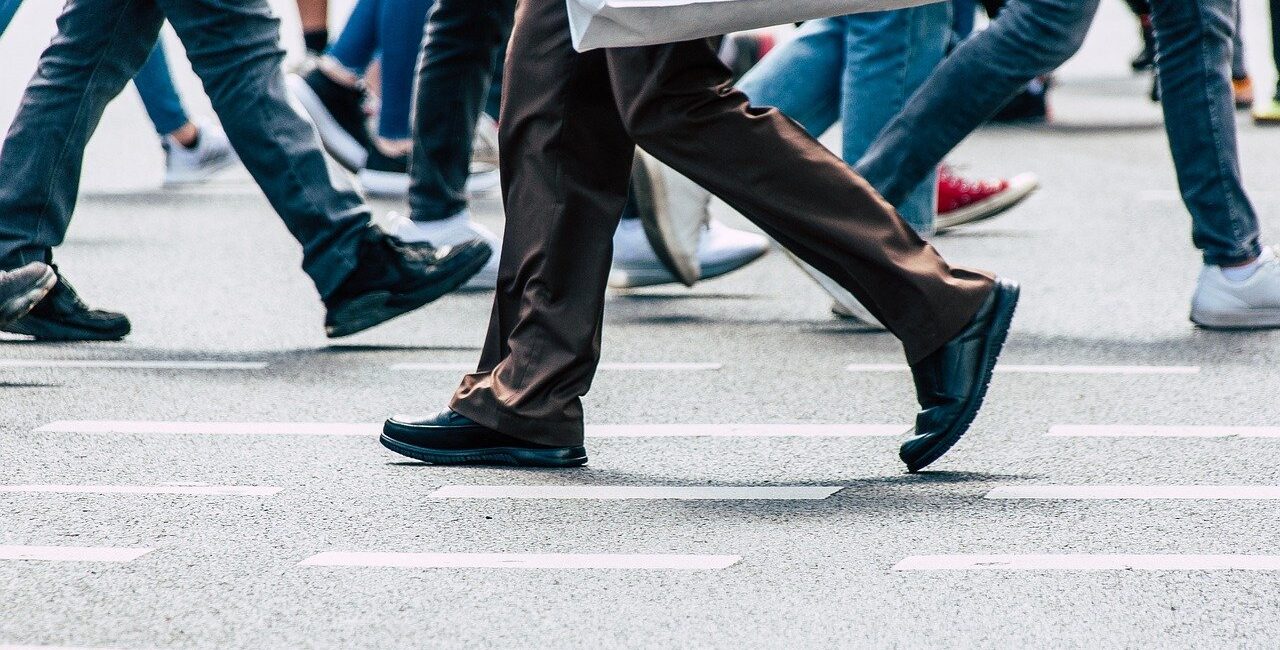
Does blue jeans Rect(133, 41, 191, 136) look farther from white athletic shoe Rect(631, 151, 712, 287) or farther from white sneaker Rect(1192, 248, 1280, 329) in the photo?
white sneaker Rect(1192, 248, 1280, 329)

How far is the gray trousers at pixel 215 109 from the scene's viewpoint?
381 cm

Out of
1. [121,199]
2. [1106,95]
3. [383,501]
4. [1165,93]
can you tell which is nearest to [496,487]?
[383,501]

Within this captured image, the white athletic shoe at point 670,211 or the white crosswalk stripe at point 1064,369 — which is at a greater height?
the white athletic shoe at point 670,211

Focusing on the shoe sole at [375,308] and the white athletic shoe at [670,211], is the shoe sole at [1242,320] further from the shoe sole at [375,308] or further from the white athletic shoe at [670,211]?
the shoe sole at [375,308]

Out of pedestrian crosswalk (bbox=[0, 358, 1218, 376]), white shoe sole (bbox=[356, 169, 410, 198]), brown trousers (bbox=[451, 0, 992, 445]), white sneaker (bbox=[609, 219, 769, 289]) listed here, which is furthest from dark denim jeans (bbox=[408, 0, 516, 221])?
white shoe sole (bbox=[356, 169, 410, 198])

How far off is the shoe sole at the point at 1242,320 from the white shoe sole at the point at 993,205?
51.5 inches

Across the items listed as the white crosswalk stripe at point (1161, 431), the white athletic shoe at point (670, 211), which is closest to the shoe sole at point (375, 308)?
the white athletic shoe at point (670, 211)

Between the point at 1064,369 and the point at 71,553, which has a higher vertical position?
the point at 71,553

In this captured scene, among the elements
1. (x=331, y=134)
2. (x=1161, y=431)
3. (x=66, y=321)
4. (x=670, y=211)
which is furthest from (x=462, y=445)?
(x=331, y=134)

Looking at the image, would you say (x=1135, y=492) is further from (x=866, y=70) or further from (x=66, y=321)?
(x=66, y=321)

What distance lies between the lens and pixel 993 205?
5.42 metres

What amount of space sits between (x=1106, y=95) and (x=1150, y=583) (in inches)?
336

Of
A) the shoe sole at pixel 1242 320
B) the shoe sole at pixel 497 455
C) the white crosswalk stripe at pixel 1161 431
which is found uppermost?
the shoe sole at pixel 497 455

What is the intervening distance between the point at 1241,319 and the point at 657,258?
1.32 metres
